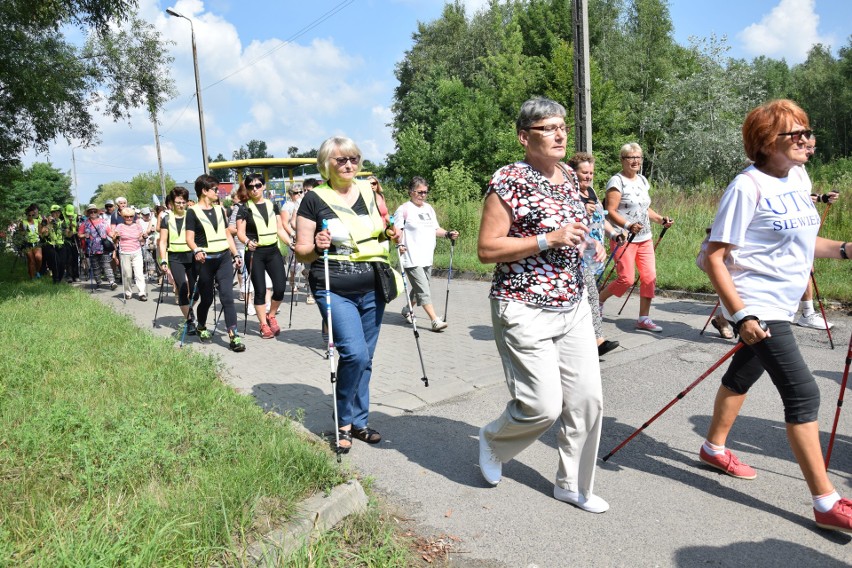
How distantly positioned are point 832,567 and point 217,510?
2713mm

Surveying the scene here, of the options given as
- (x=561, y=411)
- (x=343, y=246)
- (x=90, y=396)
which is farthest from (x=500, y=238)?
(x=90, y=396)

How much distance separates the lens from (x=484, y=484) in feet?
12.8

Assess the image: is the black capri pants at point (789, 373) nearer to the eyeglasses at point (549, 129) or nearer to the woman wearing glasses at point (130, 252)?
the eyeglasses at point (549, 129)

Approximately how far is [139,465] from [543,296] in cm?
240

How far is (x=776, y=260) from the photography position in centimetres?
332

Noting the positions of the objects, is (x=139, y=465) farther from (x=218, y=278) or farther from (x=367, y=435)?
(x=218, y=278)

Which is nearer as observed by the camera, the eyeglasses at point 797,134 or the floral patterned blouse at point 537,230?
the eyeglasses at point 797,134

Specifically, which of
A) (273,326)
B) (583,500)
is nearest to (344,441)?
(583,500)

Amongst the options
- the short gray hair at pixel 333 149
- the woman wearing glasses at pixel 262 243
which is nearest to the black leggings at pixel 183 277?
the woman wearing glasses at pixel 262 243

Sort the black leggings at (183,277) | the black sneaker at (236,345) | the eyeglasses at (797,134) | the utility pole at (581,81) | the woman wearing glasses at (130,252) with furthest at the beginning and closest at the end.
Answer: the woman wearing glasses at (130,252) < the utility pole at (581,81) < the black leggings at (183,277) < the black sneaker at (236,345) < the eyeglasses at (797,134)

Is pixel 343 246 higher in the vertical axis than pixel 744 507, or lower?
higher

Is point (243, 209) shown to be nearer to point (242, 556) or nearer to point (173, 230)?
point (173, 230)

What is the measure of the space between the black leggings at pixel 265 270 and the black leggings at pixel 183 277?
3.37 ft

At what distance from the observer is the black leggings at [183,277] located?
30.5 feet
